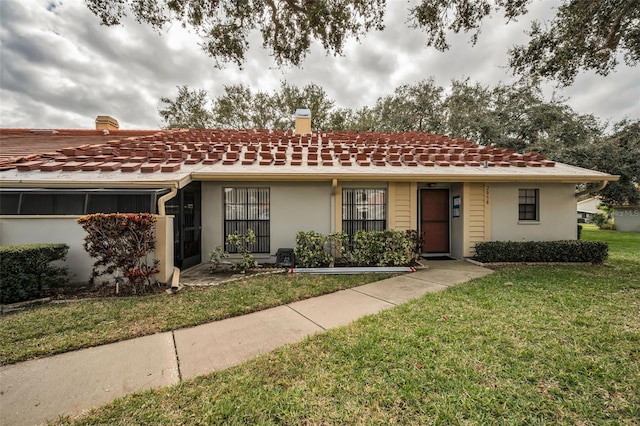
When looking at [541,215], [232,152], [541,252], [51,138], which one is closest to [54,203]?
[232,152]

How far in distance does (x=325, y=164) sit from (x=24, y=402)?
6.27 meters

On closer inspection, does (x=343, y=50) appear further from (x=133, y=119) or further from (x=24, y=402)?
(x=133, y=119)

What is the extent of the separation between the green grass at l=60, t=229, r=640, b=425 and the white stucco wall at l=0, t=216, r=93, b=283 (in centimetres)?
443

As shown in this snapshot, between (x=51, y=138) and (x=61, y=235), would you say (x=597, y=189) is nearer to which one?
(x=61, y=235)

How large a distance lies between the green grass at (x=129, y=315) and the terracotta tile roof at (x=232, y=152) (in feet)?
9.89

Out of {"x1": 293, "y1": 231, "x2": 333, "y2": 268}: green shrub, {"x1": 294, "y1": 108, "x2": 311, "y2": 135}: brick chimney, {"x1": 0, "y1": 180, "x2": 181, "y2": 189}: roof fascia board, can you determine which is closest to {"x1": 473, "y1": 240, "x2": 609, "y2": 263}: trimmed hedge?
{"x1": 293, "y1": 231, "x2": 333, "y2": 268}: green shrub

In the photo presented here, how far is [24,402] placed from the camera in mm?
2273

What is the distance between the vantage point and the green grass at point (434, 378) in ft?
6.81

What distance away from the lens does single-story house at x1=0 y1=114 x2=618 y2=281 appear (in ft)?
→ 18.5

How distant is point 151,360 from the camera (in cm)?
288

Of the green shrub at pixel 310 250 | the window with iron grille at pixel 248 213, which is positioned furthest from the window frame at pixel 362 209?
the window with iron grille at pixel 248 213

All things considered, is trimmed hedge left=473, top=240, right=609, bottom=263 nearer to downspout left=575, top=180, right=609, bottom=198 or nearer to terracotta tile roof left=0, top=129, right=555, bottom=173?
downspout left=575, top=180, right=609, bottom=198

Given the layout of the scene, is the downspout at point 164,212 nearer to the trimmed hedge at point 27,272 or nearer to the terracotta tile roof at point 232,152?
the terracotta tile roof at point 232,152

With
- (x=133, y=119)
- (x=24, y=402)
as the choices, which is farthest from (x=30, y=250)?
(x=133, y=119)
